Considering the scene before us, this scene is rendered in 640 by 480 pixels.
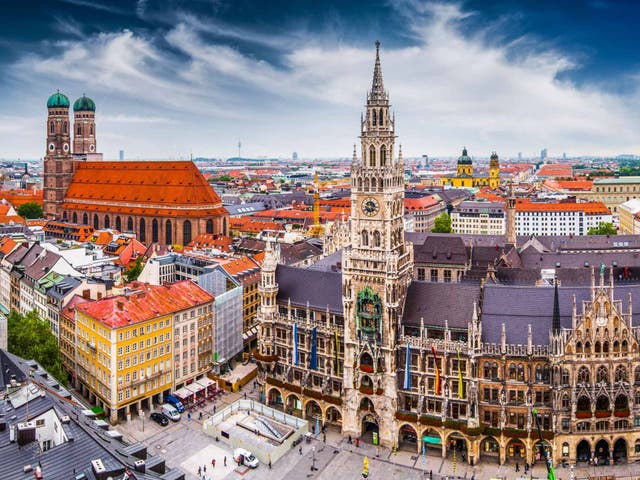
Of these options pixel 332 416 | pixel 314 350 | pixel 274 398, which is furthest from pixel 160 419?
pixel 332 416

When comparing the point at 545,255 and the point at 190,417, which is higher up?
the point at 545,255

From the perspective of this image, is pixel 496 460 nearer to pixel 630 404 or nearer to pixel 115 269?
pixel 630 404

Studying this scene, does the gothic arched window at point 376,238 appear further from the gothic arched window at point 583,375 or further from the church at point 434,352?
the gothic arched window at point 583,375

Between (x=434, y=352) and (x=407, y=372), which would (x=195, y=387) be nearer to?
(x=407, y=372)

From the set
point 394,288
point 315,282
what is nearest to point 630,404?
point 394,288

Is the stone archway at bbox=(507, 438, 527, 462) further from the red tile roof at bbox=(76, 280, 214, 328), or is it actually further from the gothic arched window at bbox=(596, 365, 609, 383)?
the red tile roof at bbox=(76, 280, 214, 328)

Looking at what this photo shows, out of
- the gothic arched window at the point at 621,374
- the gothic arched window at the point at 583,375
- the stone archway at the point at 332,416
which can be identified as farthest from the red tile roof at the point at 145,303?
the gothic arched window at the point at 621,374

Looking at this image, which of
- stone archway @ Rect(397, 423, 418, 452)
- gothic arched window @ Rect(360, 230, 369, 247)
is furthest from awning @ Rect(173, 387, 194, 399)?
gothic arched window @ Rect(360, 230, 369, 247)
